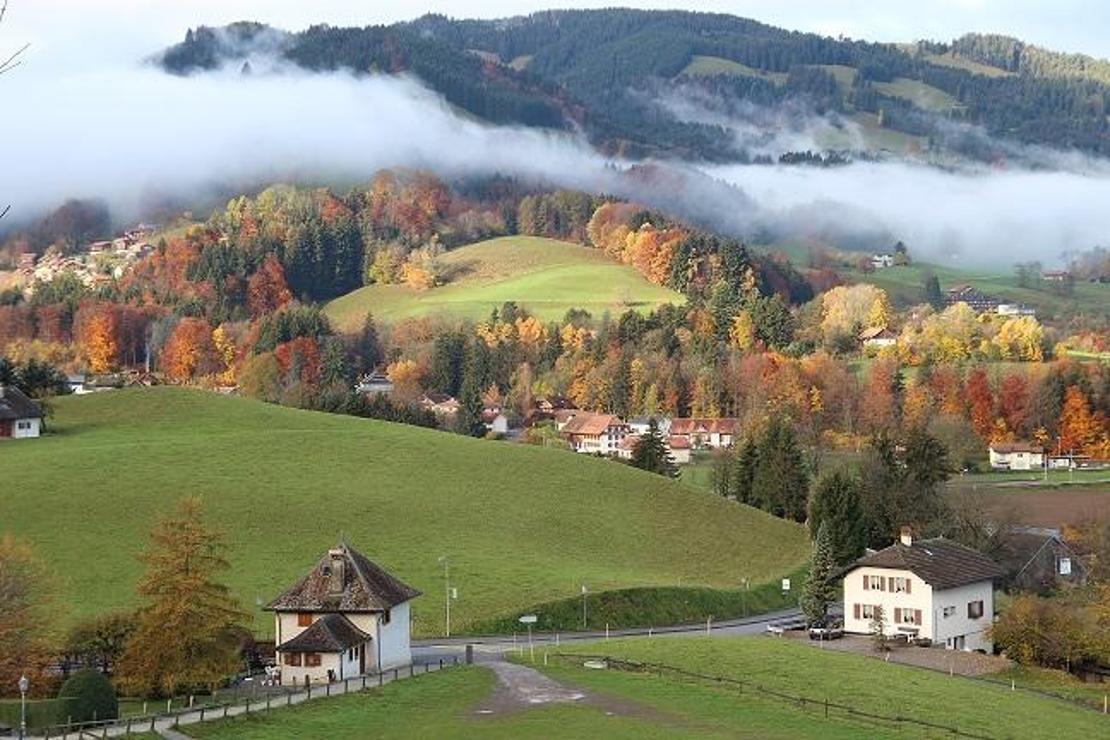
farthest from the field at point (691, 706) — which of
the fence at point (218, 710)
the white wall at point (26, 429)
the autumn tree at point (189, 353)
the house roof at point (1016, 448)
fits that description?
the autumn tree at point (189, 353)

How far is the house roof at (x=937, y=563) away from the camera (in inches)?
3115

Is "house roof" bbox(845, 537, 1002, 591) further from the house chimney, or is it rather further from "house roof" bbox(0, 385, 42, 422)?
"house roof" bbox(0, 385, 42, 422)

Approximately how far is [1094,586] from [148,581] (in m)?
47.8

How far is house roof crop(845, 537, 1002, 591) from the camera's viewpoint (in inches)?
3115

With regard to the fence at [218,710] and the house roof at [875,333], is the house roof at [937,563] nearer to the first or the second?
the fence at [218,710]

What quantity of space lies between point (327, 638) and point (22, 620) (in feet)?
33.0

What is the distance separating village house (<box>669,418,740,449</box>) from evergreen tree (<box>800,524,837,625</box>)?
70.1 m

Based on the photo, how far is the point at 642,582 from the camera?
273 ft

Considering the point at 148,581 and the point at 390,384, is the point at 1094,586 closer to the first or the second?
the point at 148,581

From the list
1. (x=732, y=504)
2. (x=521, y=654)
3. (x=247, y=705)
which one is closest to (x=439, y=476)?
(x=732, y=504)

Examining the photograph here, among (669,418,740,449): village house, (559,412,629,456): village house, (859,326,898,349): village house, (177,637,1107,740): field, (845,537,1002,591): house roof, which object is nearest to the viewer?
(177,637,1107,740): field

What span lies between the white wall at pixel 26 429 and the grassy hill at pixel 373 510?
6.61 ft

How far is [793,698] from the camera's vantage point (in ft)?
188

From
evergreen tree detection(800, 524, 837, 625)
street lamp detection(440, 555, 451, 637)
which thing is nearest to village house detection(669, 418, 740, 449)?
evergreen tree detection(800, 524, 837, 625)
